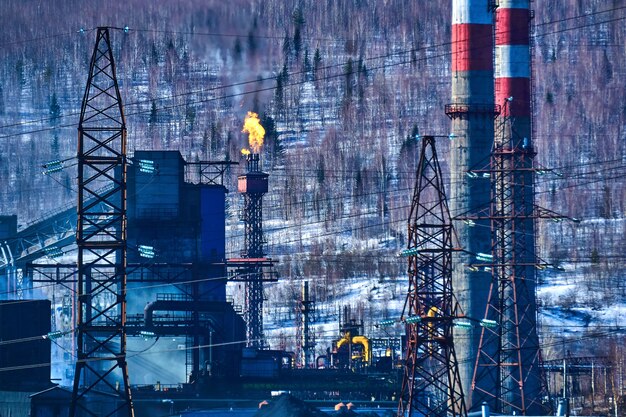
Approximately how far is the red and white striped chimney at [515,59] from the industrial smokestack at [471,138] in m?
1.02

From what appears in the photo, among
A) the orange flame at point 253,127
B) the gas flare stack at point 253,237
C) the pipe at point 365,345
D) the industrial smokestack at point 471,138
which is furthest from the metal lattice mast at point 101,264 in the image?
the industrial smokestack at point 471,138

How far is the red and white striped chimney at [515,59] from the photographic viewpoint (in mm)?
55469

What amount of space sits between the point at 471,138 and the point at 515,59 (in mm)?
3692

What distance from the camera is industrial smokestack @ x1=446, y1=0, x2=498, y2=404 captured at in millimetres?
54406

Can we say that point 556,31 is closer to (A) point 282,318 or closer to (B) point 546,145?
(B) point 546,145

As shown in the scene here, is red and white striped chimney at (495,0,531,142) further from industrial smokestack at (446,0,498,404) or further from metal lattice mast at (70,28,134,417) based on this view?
metal lattice mast at (70,28,134,417)

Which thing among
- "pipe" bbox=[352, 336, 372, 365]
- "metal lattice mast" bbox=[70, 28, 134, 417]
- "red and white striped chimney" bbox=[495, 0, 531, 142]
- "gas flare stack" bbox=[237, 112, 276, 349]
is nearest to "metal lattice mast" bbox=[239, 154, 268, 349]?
"gas flare stack" bbox=[237, 112, 276, 349]

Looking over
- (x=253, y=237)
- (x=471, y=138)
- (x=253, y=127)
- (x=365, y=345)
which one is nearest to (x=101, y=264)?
(x=471, y=138)

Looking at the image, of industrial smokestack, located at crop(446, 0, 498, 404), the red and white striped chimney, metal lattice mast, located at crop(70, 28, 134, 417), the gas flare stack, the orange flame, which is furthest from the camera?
the orange flame

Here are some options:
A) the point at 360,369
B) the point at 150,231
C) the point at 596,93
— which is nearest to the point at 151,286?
the point at 150,231

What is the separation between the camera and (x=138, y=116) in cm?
10969

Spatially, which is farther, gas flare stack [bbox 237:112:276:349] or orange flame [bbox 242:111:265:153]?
orange flame [bbox 242:111:265:153]

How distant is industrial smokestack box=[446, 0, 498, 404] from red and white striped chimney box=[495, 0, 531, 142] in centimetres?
102

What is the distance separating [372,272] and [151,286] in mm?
39776
